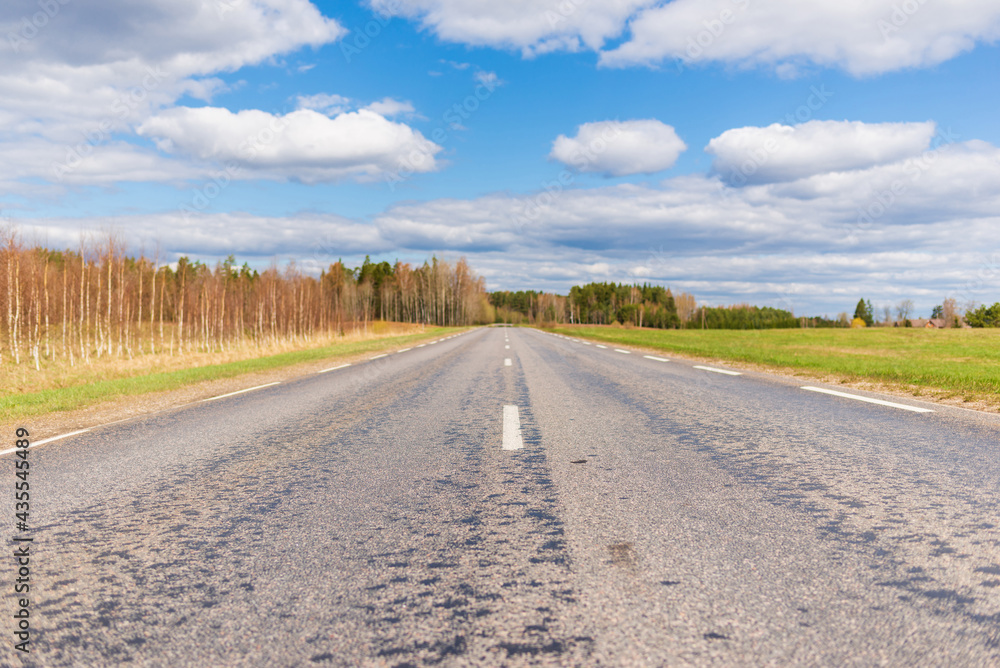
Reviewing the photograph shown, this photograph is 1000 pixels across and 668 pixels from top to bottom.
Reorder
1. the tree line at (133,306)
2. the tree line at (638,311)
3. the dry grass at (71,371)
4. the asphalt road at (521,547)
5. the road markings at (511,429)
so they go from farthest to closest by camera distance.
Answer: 1. the tree line at (638,311)
2. the tree line at (133,306)
3. the dry grass at (71,371)
4. the road markings at (511,429)
5. the asphalt road at (521,547)

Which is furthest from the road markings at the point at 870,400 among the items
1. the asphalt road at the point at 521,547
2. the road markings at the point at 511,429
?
the road markings at the point at 511,429

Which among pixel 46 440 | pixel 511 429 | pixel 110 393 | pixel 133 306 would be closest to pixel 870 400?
pixel 511 429

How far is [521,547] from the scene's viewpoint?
2.97 meters

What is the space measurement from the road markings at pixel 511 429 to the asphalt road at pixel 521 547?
0.26ft

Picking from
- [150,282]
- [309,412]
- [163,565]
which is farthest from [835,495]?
[150,282]

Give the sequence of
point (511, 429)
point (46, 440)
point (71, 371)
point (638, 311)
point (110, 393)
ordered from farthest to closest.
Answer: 1. point (638, 311)
2. point (71, 371)
3. point (110, 393)
4. point (511, 429)
5. point (46, 440)

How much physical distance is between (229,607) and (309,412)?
5.69m

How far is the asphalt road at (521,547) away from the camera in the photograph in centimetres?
209

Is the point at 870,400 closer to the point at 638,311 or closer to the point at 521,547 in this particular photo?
the point at 521,547

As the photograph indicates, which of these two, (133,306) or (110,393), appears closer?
(110,393)

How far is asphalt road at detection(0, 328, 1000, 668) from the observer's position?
2086 millimetres

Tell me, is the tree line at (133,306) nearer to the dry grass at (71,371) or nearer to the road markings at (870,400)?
the dry grass at (71,371)

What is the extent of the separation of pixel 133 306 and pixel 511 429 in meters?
32.6

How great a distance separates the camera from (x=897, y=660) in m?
1.93
